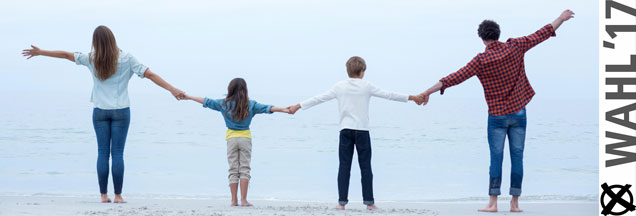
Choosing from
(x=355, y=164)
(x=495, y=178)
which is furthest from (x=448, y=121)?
(x=495, y=178)

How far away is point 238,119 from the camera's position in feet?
18.3

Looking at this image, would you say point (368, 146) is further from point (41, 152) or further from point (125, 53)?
point (41, 152)

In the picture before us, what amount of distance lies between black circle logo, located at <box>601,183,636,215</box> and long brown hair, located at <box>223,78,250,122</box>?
2852 mm

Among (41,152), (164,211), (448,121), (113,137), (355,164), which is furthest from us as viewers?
(448,121)

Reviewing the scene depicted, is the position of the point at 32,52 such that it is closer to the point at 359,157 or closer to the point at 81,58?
the point at 81,58

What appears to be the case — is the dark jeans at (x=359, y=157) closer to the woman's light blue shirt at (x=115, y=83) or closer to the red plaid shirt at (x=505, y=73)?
the red plaid shirt at (x=505, y=73)

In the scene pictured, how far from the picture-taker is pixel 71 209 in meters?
5.30

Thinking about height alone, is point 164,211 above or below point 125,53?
below

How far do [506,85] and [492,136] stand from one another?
41 cm

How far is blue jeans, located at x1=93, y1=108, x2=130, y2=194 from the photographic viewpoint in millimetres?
5523

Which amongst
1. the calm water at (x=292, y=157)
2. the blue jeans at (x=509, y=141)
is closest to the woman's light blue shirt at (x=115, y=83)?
the calm water at (x=292, y=157)

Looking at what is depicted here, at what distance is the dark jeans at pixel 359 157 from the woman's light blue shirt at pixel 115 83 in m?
1.76

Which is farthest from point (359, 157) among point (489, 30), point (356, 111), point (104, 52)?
point (104, 52)

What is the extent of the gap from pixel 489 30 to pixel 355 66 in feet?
3.50
